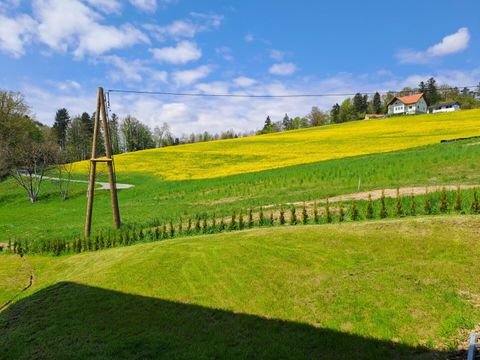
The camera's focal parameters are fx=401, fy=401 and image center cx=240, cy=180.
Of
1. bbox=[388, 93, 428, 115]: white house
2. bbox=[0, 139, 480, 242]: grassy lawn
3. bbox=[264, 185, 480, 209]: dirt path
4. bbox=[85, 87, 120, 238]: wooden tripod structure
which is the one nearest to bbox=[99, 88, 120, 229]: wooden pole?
bbox=[85, 87, 120, 238]: wooden tripod structure

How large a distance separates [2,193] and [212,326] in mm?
51409

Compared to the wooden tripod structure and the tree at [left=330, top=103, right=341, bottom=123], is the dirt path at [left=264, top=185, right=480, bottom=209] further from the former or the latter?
the tree at [left=330, top=103, right=341, bottom=123]

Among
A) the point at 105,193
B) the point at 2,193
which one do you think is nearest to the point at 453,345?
the point at 105,193

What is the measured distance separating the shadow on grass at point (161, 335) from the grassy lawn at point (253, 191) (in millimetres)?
10607

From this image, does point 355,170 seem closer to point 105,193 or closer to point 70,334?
point 70,334

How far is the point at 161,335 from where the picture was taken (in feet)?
22.9

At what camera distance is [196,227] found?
50.9 feet

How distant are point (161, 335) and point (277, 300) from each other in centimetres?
221

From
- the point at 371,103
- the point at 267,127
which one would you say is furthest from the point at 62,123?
the point at 371,103

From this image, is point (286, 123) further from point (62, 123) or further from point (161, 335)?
point (161, 335)

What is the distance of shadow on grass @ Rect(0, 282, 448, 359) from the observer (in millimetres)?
6035

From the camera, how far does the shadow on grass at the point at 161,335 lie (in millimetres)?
6035

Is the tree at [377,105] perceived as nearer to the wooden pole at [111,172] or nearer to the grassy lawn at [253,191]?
the grassy lawn at [253,191]

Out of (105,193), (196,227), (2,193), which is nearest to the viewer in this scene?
(196,227)
